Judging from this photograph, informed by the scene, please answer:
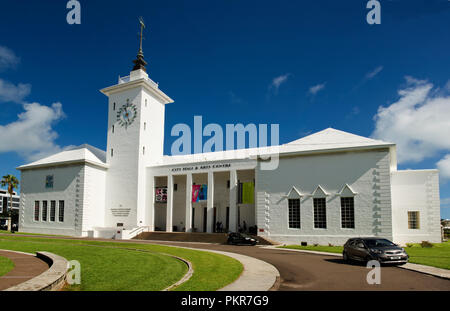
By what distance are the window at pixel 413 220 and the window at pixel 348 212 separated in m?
5.93

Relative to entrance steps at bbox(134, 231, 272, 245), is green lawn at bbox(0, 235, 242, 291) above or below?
above

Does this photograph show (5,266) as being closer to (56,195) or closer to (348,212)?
(348,212)

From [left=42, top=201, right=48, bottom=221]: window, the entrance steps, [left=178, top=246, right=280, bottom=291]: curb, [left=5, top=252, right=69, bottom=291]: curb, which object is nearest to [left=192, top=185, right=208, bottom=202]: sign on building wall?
the entrance steps

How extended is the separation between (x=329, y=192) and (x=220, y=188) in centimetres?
1467

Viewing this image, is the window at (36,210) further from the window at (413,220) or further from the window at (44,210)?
the window at (413,220)

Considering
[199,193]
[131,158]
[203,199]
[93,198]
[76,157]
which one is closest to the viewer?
[203,199]

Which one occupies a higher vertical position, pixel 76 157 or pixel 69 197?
pixel 76 157

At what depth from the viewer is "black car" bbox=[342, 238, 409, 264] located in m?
14.8

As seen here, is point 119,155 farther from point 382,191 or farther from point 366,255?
point 366,255

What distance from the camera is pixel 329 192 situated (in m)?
30.1

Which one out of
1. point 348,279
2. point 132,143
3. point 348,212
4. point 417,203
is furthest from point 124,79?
point 348,279

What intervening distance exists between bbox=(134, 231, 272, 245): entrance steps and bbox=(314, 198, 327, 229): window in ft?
15.4

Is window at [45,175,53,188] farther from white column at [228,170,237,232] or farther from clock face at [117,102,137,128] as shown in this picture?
white column at [228,170,237,232]
